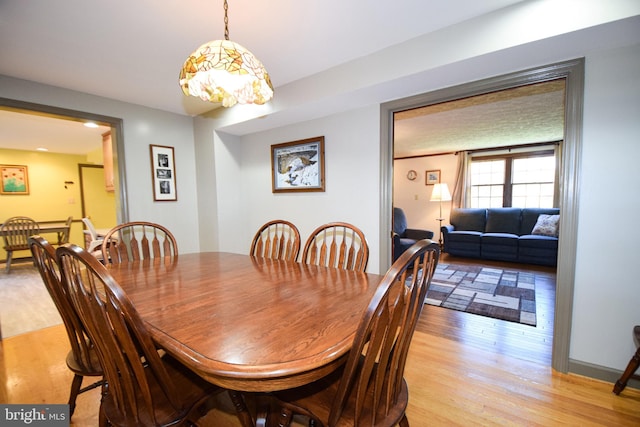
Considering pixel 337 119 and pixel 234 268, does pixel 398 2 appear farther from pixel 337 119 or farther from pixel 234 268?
pixel 234 268

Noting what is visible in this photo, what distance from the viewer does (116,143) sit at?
2787mm

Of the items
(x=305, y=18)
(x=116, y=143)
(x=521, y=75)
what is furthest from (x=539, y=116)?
(x=116, y=143)

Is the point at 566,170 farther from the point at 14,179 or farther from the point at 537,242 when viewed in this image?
the point at 14,179

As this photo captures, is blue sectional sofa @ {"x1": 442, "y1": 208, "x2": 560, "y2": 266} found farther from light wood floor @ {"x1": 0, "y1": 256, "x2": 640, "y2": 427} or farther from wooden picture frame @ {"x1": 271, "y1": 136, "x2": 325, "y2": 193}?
wooden picture frame @ {"x1": 271, "y1": 136, "x2": 325, "y2": 193}

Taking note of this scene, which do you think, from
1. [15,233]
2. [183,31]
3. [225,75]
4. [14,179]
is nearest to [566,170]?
[225,75]

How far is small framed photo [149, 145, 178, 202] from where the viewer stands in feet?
10.00

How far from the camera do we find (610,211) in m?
1.51

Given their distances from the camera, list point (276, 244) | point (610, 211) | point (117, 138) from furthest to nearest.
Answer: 1. point (117, 138)
2. point (276, 244)
3. point (610, 211)

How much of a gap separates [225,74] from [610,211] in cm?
222

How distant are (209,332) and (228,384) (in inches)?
7.7

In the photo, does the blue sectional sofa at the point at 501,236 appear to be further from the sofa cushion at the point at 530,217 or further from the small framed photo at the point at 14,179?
the small framed photo at the point at 14,179

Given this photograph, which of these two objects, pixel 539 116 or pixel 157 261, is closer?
pixel 157 261

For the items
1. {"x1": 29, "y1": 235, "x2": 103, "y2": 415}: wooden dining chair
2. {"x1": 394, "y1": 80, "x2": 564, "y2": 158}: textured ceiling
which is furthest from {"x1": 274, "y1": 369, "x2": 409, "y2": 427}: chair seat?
{"x1": 394, "y1": 80, "x2": 564, "y2": 158}: textured ceiling

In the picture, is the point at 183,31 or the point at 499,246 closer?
the point at 183,31
